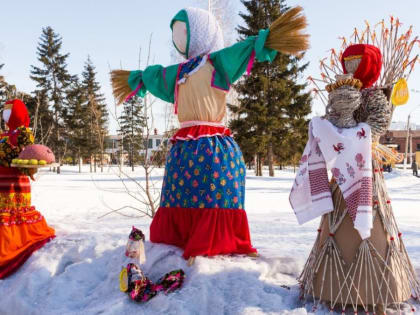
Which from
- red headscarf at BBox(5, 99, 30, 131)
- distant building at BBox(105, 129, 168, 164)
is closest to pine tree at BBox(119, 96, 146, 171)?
distant building at BBox(105, 129, 168, 164)

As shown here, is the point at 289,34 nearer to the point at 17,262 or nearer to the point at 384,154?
the point at 384,154

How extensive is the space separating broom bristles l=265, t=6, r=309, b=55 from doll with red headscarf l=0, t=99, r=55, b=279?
2.61 meters

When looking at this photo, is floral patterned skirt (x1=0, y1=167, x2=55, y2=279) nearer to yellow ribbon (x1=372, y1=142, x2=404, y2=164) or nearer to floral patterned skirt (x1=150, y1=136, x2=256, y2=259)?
floral patterned skirt (x1=150, y1=136, x2=256, y2=259)

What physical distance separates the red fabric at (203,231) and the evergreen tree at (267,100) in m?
15.8

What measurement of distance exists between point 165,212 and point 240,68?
50.9 inches

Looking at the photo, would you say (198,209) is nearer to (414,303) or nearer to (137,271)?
(137,271)

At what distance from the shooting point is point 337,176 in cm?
210

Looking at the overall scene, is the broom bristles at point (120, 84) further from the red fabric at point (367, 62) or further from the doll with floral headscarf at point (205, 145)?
the red fabric at point (367, 62)

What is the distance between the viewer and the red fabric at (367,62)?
222cm

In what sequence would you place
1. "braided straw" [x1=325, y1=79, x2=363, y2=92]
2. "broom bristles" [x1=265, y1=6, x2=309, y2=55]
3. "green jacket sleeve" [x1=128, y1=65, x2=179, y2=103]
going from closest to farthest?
"braided straw" [x1=325, y1=79, x2=363, y2=92] → "broom bristles" [x1=265, y1=6, x2=309, y2=55] → "green jacket sleeve" [x1=128, y1=65, x2=179, y2=103]

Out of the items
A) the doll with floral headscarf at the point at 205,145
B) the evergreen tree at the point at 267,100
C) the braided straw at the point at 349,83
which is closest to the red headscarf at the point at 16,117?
the doll with floral headscarf at the point at 205,145

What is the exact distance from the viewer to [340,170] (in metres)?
2.08

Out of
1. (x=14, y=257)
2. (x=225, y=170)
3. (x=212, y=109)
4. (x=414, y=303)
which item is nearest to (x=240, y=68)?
(x=212, y=109)

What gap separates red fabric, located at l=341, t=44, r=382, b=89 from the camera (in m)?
2.22
